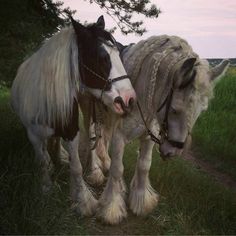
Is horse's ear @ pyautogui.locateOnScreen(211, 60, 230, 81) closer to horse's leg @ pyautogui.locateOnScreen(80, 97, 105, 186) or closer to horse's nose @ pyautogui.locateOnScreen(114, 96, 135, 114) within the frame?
horse's nose @ pyautogui.locateOnScreen(114, 96, 135, 114)

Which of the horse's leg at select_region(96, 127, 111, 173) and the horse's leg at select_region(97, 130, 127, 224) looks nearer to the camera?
the horse's leg at select_region(97, 130, 127, 224)

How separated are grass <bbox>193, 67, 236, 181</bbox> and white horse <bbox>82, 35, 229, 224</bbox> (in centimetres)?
329

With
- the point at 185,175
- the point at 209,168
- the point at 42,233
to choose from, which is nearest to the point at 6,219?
the point at 42,233

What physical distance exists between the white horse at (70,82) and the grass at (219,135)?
4344mm

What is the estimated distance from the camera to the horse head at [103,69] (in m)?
4.67

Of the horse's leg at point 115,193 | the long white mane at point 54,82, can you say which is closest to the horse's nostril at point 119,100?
the long white mane at point 54,82

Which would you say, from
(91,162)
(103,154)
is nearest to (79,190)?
(91,162)

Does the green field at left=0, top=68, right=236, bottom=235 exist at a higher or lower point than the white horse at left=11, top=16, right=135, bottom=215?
lower

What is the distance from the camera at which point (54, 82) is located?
193 inches

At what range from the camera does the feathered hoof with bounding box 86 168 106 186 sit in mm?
6422

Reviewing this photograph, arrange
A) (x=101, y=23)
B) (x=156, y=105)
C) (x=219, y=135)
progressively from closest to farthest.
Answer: (x=156, y=105) < (x=101, y=23) < (x=219, y=135)

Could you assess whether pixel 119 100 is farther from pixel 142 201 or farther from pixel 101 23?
pixel 142 201

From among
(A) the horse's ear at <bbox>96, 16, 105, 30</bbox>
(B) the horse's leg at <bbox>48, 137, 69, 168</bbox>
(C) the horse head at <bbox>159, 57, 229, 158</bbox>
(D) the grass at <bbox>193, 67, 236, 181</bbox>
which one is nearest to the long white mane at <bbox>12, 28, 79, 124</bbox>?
(A) the horse's ear at <bbox>96, 16, 105, 30</bbox>

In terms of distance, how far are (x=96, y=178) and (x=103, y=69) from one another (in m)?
2.16
